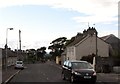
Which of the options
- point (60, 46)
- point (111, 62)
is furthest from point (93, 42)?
point (60, 46)

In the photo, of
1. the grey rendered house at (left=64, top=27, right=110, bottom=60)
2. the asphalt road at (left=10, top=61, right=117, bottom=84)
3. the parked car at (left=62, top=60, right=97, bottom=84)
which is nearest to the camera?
the parked car at (left=62, top=60, right=97, bottom=84)

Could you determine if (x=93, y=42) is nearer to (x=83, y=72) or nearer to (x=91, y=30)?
(x=91, y=30)

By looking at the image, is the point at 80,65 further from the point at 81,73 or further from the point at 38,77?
the point at 38,77

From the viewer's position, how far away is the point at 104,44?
72.9 metres

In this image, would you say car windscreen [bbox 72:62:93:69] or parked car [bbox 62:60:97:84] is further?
car windscreen [bbox 72:62:93:69]

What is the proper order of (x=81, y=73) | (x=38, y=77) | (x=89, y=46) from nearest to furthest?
1. (x=81, y=73)
2. (x=38, y=77)
3. (x=89, y=46)

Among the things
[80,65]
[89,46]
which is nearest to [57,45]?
[89,46]

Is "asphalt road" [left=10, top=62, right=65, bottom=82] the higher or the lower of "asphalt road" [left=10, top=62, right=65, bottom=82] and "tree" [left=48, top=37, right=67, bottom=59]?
the lower

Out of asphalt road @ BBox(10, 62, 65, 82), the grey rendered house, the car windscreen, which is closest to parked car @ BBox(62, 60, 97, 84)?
the car windscreen

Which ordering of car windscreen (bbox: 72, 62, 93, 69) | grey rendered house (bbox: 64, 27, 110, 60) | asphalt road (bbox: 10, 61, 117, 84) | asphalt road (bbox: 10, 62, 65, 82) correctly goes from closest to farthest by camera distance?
car windscreen (bbox: 72, 62, 93, 69) → asphalt road (bbox: 10, 61, 117, 84) → asphalt road (bbox: 10, 62, 65, 82) → grey rendered house (bbox: 64, 27, 110, 60)

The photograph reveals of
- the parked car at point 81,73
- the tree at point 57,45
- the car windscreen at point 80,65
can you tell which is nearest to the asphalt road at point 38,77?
the parked car at point 81,73

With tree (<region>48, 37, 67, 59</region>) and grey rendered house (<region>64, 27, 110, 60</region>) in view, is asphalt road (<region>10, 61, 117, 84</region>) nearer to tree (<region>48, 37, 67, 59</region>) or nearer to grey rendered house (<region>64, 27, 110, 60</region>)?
grey rendered house (<region>64, 27, 110, 60</region>)

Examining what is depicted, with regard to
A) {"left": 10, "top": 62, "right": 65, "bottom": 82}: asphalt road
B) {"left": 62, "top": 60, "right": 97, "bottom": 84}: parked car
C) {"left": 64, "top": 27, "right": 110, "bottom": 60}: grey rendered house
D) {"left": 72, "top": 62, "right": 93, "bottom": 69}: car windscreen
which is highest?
{"left": 64, "top": 27, "right": 110, "bottom": 60}: grey rendered house

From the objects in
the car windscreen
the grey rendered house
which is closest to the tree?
the grey rendered house
